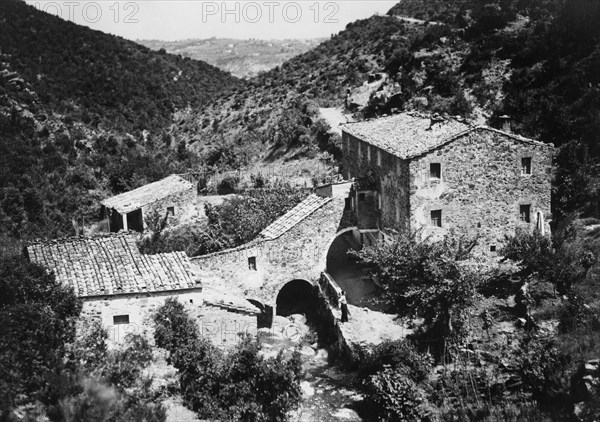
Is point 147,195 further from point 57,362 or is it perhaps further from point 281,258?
point 57,362

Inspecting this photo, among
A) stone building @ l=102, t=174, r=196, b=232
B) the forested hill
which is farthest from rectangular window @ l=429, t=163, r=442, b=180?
the forested hill

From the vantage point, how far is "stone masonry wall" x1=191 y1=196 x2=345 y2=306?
2981cm

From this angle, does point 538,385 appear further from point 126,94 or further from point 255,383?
point 126,94

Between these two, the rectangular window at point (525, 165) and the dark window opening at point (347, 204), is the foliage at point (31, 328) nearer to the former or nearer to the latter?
the dark window opening at point (347, 204)

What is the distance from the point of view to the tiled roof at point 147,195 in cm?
3853

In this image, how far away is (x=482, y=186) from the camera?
3100cm

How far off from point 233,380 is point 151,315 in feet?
12.5

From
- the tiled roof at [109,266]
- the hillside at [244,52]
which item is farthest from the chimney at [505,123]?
the hillside at [244,52]

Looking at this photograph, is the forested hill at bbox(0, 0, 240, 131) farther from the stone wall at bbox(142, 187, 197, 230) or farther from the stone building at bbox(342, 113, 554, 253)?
the stone building at bbox(342, 113, 554, 253)

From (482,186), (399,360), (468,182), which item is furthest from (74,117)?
(399,360)

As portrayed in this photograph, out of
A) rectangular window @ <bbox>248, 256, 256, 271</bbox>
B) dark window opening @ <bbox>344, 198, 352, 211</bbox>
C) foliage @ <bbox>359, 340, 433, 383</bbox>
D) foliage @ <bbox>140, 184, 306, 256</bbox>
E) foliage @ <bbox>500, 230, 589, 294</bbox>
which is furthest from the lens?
foliage @ <bbox>140, 184, 306, 256</bbox>

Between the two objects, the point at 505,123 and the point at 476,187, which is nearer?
the point at 476,187

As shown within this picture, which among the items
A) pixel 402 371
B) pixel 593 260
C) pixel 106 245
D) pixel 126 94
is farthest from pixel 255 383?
pixel 126 94

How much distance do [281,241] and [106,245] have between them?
26.9 ft
